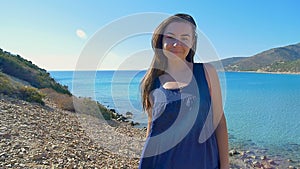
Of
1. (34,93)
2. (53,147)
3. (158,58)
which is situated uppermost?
(34,93)

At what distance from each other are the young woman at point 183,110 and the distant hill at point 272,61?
125105mm

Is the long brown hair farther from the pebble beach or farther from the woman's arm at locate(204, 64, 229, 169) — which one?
the pebble beach

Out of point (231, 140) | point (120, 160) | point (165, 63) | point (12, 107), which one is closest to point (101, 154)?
point (120, 160)

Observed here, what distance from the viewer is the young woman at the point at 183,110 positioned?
1762mm

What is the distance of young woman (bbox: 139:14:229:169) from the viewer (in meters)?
1.76

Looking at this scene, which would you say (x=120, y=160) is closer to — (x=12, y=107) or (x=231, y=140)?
(x=12, y=107)

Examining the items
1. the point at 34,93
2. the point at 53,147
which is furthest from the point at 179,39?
the point at 34,93

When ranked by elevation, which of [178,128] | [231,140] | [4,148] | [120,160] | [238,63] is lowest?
[231,140]

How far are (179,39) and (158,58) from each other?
0.72 feet

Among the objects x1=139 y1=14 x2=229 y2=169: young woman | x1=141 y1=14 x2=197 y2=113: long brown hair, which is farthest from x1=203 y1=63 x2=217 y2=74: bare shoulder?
x1=141 y1=14 x2=197 y2=113: long brown hair

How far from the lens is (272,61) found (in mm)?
138250

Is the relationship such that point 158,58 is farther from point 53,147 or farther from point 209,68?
point 53,147

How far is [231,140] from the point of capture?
14.7m

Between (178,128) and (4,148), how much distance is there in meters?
4.54
